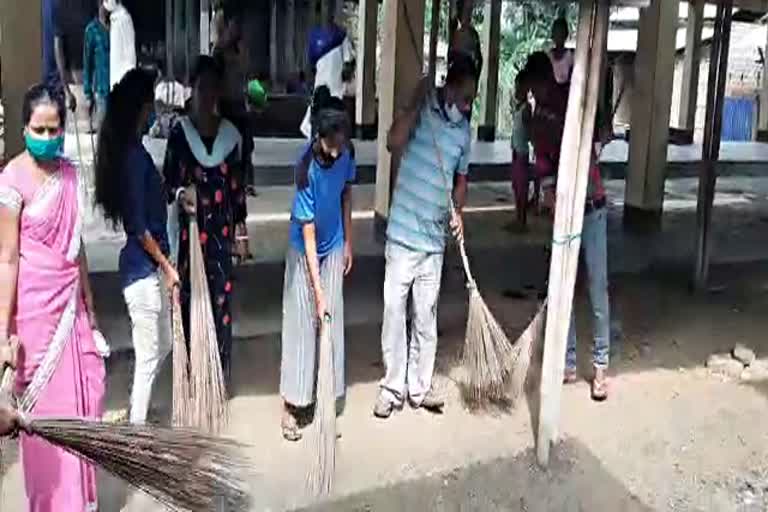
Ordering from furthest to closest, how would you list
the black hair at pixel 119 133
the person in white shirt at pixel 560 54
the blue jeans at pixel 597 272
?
the person in white shirt at pixel 560 54 < the blue jeans at pixel 597 272 < the black hair at pixel 119 133

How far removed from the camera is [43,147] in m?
3.23

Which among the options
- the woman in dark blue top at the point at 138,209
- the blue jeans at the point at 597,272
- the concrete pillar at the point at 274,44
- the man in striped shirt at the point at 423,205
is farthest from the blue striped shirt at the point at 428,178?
the concrete pillar at the point at 274,44

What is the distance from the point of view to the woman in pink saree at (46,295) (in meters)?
3.23

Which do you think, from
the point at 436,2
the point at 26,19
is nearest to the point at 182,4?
the point at 436,2

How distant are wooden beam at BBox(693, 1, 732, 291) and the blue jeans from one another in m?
2.18

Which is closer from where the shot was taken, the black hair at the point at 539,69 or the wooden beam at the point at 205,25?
the black hair at the point at 539,69

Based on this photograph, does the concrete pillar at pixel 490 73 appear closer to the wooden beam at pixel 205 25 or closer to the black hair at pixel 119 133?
the wooden beam at pixel 205 25

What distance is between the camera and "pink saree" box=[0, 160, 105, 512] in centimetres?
328

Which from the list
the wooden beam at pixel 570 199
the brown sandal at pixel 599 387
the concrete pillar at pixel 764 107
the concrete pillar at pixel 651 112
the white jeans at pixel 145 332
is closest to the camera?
the white jeans at pixel 145 332

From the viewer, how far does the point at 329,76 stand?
7.56m

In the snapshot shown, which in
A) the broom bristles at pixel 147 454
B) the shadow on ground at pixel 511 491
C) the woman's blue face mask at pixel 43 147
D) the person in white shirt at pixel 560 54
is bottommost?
the shadow on ground at pixel 511 491

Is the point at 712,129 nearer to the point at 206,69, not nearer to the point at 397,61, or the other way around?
the point at 397,61

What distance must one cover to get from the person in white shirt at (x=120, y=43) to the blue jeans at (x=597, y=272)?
5.89m

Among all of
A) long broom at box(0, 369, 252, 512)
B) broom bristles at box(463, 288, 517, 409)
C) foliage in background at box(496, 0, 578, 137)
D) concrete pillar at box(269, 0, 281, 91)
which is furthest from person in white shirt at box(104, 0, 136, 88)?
foliage in background at box(496, 0, 578, 137)
